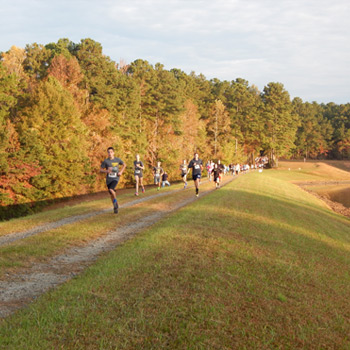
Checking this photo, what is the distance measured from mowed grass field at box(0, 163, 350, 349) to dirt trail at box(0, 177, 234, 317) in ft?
1.20

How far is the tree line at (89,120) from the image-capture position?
34.3m

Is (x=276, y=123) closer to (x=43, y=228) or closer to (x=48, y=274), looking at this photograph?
(x=43, y=228)

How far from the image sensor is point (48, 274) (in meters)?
6.23

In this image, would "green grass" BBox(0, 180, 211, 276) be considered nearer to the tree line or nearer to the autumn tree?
the tree line

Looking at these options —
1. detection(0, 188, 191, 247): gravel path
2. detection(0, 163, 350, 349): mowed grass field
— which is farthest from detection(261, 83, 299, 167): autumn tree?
detection(0, 163, 350, 349): mowed grass field

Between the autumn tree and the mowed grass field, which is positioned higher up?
the autumn tree

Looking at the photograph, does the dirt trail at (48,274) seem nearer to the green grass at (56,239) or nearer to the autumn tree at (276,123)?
the green grass at (56,239)

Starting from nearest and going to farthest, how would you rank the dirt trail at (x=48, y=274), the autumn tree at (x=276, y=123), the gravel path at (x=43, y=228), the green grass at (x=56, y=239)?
the dirt trail at (x=48, y=274) < the green grass at (x=56, y=239) < the gravel path at (x=43, y=228) < the autumn tree at (x=276, y=123)

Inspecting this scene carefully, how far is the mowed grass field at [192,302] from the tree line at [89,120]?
2744 cm

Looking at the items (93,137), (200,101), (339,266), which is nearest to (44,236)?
(339,266)

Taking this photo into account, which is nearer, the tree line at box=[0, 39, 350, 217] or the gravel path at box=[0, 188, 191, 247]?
the gravel path at box=[0, 188, 191, 247]

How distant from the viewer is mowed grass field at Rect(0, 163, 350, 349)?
4055mm

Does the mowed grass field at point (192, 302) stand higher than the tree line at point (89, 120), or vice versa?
the tree line at point (89, 120)

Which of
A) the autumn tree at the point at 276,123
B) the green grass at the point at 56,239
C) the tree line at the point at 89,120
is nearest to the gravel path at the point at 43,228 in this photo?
the green grass at the point at 56,239
